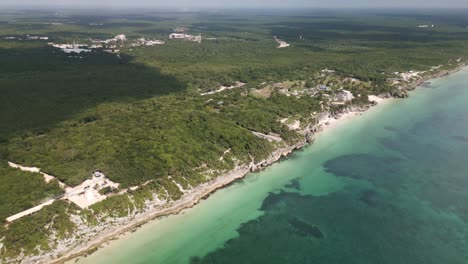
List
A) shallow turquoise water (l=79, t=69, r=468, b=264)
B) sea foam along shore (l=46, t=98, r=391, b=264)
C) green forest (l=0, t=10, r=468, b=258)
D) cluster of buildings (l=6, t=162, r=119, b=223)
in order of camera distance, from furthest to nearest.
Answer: green forest (l=0, t=10, r=468, b=258) < cluster of buildings (l=6, t=162, r=119, b=223) < shallow turquoise water (l=79, t=69, r=468, b=264) < sea foam along shore (l=46, t=98, r=391, b=264)

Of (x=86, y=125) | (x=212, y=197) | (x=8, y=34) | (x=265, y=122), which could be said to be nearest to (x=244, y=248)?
(x=212, y=197)

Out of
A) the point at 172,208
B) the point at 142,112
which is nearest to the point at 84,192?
the point at 172,208

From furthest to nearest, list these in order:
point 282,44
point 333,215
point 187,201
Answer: point 282,44, point 187,201, point 333,215

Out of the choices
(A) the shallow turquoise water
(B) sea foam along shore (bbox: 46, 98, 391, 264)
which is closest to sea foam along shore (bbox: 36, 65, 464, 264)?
(B) sea foam along shore (bbox: 46, 98, 391, 264)

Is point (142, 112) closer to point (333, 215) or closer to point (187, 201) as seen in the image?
point (187, 201)

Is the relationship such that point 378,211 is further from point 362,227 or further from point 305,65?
point 305,65

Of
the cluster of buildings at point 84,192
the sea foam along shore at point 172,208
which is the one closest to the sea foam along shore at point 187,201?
the sea foam along shore at point 172,208

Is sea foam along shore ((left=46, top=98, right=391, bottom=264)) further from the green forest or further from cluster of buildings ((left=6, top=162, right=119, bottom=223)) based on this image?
cluster of buildings ((left=6, top=162, right=119, bottom=223))

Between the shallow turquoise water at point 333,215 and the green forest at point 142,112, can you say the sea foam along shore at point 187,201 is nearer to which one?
the shallow turquoise water at point 333,215

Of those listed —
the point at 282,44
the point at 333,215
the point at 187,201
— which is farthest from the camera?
the point at 282,44
